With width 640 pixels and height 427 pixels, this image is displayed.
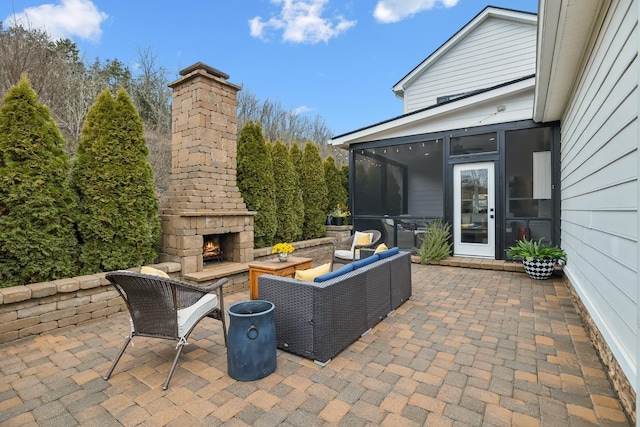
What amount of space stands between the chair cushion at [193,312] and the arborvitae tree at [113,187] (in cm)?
197

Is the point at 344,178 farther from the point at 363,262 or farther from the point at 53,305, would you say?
the point at 53,305

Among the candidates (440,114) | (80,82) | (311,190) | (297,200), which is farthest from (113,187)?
(80,82)

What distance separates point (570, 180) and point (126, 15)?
15068 mm

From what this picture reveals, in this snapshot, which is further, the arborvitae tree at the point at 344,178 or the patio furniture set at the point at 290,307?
the arborvitae tree at the point at 344,178

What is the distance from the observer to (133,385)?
229 centimetres

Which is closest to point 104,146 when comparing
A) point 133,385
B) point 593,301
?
point 133,385

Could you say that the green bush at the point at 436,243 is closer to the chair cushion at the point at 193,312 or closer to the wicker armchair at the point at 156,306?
the chair cushion at the point at 193,312

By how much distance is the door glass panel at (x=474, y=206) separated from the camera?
6.59m

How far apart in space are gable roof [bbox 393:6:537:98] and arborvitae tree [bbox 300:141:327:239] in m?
4.72

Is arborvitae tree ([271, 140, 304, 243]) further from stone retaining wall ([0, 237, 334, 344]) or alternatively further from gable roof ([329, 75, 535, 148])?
stone retaining wall ([0, 237, 334, 344])

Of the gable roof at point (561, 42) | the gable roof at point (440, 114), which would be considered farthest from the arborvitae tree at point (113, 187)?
the gable roof at point (440, 114)

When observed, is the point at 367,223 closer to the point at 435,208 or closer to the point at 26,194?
the point at 435,208

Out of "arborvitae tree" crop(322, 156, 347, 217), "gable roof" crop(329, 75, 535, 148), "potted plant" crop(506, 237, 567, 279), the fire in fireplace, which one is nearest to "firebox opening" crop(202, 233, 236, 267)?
the fire in fireplace

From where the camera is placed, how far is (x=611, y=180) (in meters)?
2.47
